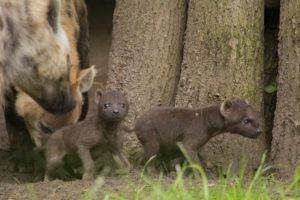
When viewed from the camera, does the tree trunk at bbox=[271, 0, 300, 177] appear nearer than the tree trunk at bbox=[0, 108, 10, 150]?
Yes

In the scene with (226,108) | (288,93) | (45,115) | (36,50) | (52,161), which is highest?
(36,50)

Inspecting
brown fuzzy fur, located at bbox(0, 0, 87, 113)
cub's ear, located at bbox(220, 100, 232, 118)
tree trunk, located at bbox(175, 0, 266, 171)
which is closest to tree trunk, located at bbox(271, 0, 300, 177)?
tree trunk, located at bbox(175, 0, 266, 171)

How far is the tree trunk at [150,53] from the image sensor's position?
570cm

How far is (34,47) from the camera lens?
436cm

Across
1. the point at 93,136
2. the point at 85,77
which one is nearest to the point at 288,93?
the point at 93,136

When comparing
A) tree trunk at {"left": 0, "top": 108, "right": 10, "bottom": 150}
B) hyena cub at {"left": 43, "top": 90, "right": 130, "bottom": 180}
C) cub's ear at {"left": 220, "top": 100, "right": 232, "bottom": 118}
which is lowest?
tree trunk at {"left": 0, "top": 108, "right": 10, "bottom": 150}

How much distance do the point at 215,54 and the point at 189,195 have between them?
2.34 m

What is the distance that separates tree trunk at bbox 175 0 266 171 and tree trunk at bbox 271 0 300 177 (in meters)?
0.27

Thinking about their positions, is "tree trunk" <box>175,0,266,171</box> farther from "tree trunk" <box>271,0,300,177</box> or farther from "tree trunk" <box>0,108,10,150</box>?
"tree trunk" <box>0,108,10,150</box>

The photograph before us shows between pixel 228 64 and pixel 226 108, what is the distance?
493mm

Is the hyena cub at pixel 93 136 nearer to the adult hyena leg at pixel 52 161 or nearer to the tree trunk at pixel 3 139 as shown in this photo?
the adult hyena leg at pixel 52 161

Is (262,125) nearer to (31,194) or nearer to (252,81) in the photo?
(252,81)

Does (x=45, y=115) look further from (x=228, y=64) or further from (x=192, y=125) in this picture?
(x=228, y=64)

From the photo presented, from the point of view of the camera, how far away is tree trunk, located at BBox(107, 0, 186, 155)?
5.70 metres
